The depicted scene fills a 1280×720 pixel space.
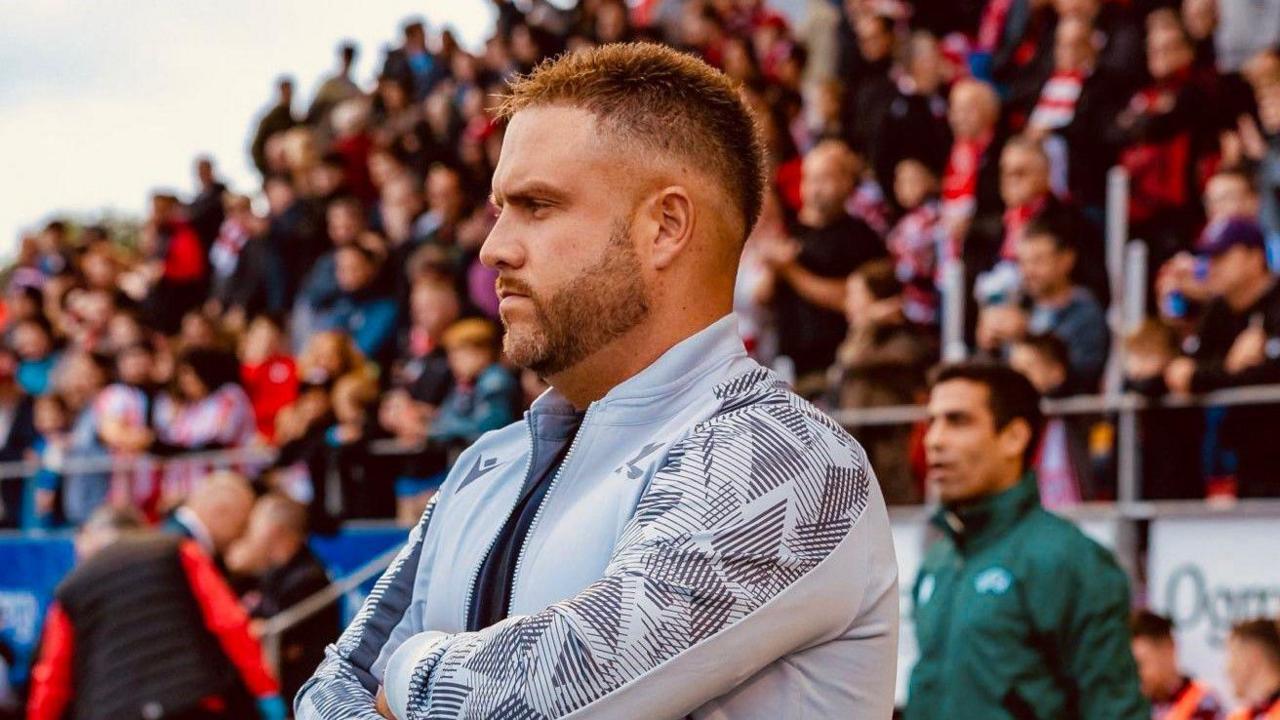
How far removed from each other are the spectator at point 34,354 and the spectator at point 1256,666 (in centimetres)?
1201

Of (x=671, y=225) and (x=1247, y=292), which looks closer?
(x=671, y=225)

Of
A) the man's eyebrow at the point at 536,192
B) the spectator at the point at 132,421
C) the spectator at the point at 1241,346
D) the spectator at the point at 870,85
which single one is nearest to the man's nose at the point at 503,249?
the man's eyebrow at the point at 536,192

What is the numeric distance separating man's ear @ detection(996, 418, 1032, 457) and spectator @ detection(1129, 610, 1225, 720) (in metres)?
1.99

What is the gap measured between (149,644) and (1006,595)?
402 cm

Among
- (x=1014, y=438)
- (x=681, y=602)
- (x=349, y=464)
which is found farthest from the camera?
(x=349, y=464)

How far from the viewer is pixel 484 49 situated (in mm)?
16500

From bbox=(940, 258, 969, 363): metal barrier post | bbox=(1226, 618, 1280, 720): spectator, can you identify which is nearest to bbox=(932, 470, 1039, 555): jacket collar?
bbox=(1226, 618, 1280, 720): spectator

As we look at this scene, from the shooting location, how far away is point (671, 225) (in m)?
2.34

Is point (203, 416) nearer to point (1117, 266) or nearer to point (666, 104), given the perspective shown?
point (1117, 266)

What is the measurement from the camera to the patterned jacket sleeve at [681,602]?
6.46 feet

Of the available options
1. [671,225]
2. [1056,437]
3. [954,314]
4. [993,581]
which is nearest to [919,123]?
[954,314]

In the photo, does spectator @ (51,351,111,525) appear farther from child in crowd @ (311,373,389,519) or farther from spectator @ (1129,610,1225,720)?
spectator @ (1129,610,1225,720)

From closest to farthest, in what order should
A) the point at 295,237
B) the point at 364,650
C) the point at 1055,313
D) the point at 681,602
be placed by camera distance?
1. the point at 681,602
2. the point at 364,650
3. the point at 1055,313
4. the point at 295,237

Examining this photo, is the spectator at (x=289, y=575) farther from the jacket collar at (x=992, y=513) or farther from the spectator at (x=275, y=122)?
the spectator at (x=275, y=122)
